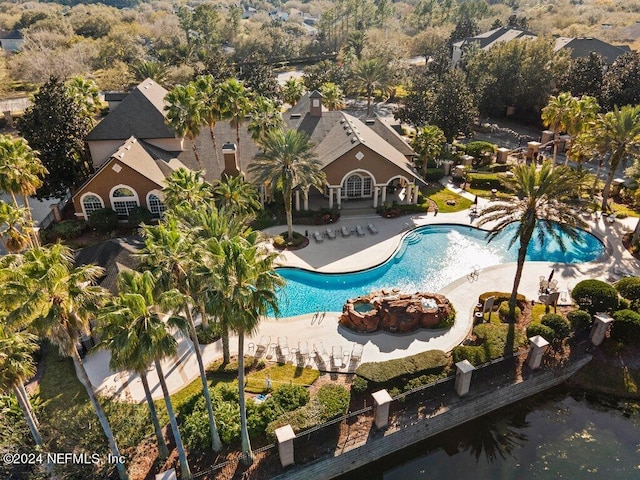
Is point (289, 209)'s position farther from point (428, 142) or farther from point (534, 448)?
point (534, 448)

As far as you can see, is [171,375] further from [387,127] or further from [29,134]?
[387,127]

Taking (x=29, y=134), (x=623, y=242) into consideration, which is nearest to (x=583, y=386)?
(x=623, y=242)

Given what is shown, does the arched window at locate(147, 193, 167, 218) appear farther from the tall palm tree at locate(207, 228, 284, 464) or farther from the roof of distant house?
the tall palm tree at locate(207, 228, 284, 464)

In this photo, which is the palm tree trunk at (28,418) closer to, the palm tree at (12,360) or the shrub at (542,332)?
the palm tree at (12,360)

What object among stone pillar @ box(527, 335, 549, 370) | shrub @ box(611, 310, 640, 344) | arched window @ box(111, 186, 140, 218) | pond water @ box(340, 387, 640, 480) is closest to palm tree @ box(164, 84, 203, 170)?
arched window @ box(111, 186, 140, 218)

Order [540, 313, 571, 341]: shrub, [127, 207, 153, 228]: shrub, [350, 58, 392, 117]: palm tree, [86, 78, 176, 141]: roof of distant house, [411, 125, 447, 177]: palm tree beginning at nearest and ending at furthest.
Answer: [540, 313, 571, 341]: shrub, [127, 207, 153, 228]: shrub, [86, 78, 176, 141]: roof of distant house, [411, 125, 447, 177]: palm tree, [350, 58, 392, 117]: palm tree

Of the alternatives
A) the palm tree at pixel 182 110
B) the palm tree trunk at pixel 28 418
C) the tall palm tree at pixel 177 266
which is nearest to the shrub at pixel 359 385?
the tall palm tree at pixel 177 266

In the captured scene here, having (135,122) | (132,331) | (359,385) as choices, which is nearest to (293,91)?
(135,122)
